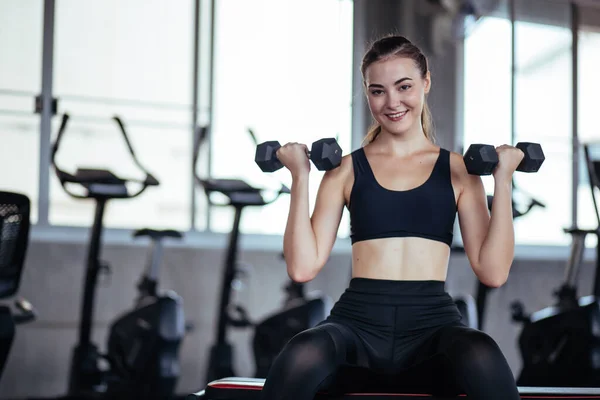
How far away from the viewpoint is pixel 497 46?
499 cm

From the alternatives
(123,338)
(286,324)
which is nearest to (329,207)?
(286,324)

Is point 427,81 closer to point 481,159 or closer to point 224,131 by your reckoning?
point 481,159

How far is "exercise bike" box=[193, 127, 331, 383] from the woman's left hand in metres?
1.96

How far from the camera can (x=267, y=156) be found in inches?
65.8

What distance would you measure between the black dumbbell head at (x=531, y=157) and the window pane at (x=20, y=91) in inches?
124

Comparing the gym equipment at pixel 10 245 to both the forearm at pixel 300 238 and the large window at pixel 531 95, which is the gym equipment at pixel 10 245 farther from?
the large window at pixel 531 95

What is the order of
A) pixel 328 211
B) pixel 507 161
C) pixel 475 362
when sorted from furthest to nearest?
pixel 328 211, pixel 507 161, pixel 475 362

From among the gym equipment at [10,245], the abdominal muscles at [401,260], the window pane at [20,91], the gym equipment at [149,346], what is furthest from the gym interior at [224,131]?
the abdominal muscles at [401,260]

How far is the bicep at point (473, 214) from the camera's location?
1.65 m

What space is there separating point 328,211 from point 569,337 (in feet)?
6.92

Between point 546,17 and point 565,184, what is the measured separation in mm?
1220

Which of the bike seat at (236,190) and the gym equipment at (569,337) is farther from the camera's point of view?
the bike seat at (236,190)

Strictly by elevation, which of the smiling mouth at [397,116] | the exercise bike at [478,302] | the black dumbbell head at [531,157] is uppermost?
the smiling mouth at [397,116]

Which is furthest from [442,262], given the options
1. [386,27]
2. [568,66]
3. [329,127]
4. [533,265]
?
[568,66]
